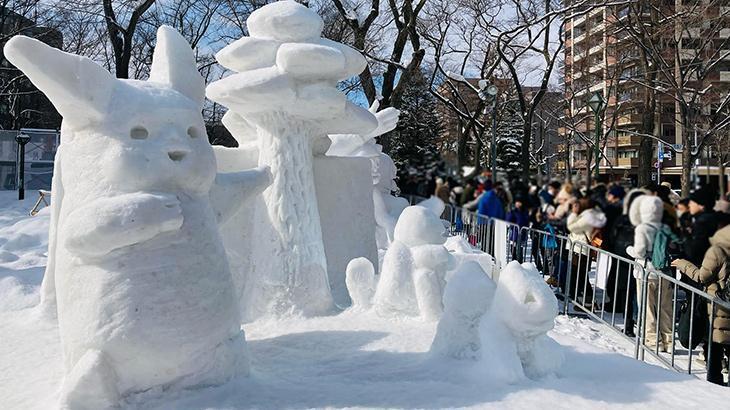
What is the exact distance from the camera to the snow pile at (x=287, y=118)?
4.18 meters

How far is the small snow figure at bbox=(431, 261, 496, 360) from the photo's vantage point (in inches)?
118

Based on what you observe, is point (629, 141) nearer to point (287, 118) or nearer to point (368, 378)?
point (368, 378)

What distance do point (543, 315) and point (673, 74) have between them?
117 cm

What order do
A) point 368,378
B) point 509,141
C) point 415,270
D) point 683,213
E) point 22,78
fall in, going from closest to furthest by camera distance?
point 683,213, point 509,141, point 368,378, point 415,270, point 22,78

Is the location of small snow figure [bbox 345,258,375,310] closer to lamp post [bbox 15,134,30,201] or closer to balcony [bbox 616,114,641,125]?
balcony [bbox 616,114,641,125]

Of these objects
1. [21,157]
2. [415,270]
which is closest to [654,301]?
[415,270]

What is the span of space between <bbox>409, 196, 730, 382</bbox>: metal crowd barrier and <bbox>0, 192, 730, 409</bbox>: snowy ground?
0.98 metres

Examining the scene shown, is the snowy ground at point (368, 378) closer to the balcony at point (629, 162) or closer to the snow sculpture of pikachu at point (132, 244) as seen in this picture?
the snow sculpture of pikachu at point (132, 244)

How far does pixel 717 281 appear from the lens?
174 inches

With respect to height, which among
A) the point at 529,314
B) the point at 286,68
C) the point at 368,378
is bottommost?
the point at 368,378

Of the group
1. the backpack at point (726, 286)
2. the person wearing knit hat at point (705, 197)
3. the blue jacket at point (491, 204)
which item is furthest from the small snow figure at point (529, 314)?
the backpack at point (726, 286)

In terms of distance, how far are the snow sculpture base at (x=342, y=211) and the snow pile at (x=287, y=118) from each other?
53 centimetres

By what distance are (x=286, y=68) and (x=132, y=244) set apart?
6.68 feet

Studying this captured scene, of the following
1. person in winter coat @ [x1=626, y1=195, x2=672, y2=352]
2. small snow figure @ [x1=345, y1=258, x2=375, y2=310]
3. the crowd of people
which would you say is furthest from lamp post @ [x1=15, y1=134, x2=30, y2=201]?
person in winter coat @ [x1=626, y1=195, x2=672, y2=352]
